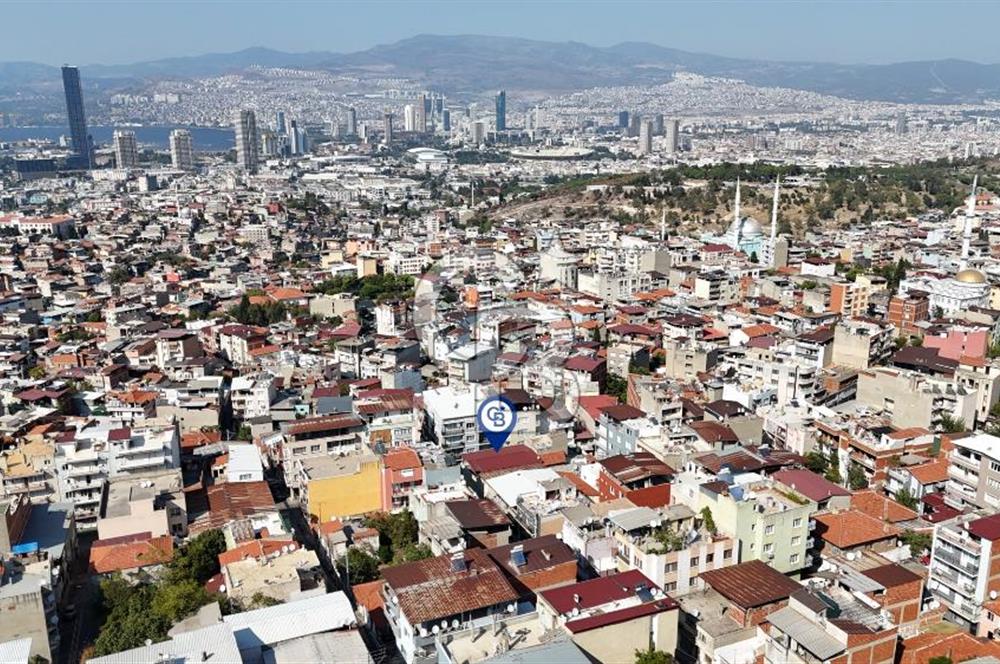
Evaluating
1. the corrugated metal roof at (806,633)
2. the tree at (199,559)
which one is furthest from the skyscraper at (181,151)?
the corrugated metal roof at (806,633)

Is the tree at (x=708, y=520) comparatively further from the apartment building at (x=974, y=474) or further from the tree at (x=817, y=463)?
the apartment building at (x=974, y=474)

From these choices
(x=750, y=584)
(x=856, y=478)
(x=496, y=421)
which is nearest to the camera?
(x=750, y=584)

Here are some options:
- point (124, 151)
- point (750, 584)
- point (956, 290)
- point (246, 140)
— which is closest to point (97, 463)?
point (750, 584)

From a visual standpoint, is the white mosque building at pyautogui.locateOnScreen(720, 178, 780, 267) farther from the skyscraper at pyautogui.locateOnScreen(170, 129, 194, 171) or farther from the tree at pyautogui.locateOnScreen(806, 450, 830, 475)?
the skyscraper at pyautogui.locateOnScreen(170, 129, 194, 171)

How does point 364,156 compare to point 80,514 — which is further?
point 364,156

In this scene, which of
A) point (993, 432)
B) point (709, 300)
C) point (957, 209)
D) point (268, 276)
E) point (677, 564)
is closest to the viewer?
point (677, 564)

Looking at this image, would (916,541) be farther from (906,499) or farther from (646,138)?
(646,138)

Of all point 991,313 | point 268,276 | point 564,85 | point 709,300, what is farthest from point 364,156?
point 564,85

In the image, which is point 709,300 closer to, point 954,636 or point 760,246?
point 760,246
